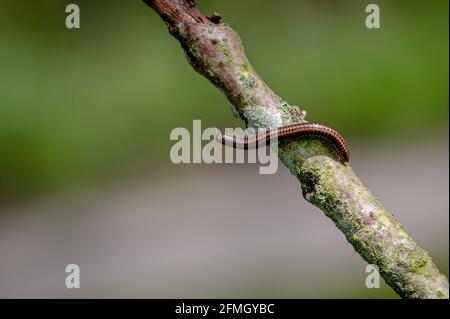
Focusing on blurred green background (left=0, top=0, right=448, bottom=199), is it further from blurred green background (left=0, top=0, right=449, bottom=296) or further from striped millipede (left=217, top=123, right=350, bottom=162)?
striped millipede (left=217, top=123, right=350, bottom=162)

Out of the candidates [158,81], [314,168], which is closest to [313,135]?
[314,168]

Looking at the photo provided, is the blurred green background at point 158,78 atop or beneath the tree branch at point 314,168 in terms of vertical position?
atop

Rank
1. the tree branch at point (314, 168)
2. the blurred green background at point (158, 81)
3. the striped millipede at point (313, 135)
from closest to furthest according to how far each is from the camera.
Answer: the tree branch at point (314, 168) → the striped millipede at point (313, 135) → the blurred green background at point (158, 81)

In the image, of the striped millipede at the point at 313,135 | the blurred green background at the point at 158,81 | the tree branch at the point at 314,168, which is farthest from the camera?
the blurred green background at the point at 158,81

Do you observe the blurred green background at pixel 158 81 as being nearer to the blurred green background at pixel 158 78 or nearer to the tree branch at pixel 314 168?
the blurred green background at pixel 158 78

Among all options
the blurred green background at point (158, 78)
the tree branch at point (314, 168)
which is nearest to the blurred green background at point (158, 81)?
the blurred green background at point (158, 78)

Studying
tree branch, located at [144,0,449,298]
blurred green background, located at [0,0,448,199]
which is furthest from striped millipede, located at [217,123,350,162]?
blurred green background, located at [0,0,448,199]

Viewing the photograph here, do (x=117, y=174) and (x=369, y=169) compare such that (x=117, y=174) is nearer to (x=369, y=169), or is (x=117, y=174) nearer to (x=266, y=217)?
(x=266, y=217)
